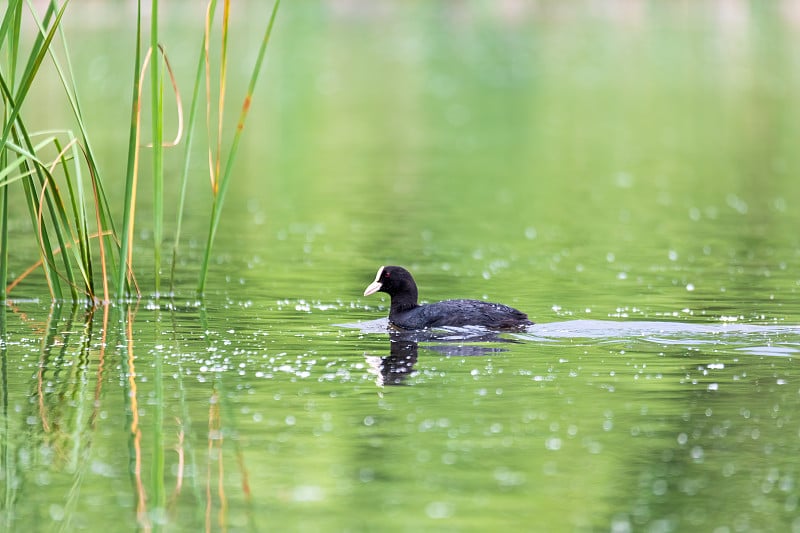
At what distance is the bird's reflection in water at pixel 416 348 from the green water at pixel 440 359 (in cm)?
6

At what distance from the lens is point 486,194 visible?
80.7ft

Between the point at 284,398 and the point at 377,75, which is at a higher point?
the point at 377,75

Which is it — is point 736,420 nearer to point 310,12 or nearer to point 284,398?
point 284,398

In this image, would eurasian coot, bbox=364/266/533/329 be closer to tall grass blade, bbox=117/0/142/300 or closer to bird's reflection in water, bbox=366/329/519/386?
bird's reflection in water, bbox=366/329/519/386

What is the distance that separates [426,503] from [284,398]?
2.57m

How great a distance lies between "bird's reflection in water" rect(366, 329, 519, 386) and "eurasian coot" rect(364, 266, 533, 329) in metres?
0.10

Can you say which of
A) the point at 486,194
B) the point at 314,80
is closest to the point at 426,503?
the point at 486,194

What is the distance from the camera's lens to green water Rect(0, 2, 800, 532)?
779 centimetres

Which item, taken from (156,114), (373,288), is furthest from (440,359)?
(156,114)

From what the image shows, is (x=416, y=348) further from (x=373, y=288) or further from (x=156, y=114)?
(x=156, y=114)

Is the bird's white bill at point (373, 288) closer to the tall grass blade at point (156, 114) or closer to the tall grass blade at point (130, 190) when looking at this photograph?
the tall grass blade at point (156, 114)

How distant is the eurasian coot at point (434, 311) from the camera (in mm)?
12766

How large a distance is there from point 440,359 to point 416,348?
62cm

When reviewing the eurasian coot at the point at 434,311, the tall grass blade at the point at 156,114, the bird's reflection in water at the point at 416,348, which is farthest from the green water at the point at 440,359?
the tall grass blade at the point at 156,114
